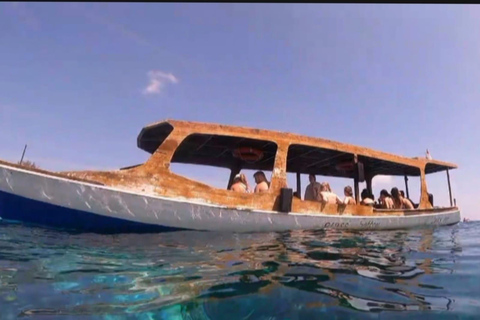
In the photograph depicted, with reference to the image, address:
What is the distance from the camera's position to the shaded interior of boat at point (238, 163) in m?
5.32

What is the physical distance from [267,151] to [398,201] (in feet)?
17.9

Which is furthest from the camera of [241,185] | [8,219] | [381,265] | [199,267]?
[241,185]

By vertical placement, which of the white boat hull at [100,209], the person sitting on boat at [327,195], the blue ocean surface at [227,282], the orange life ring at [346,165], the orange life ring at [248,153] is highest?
the orange life ring at [346,165]

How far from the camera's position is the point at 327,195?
750 cm

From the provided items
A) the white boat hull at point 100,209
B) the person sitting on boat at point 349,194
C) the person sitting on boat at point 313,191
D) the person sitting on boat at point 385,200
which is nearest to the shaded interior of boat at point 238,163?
the white boat hull at point 100,209

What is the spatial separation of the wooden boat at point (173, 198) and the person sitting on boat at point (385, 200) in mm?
1055

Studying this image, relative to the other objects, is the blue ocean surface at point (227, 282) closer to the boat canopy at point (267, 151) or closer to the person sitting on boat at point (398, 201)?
the boat canopy at point (267, 151)

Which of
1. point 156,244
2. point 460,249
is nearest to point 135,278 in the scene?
point 156,244

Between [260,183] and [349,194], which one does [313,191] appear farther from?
[260,183]

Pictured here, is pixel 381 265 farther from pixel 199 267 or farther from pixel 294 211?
pixel 294 211

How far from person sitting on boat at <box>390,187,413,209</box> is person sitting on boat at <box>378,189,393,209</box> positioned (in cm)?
40

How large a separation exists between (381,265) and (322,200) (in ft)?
14.6

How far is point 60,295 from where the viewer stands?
2143 millimetres

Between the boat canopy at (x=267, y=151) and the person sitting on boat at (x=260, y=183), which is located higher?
the boat canopy at (x=267, y=151)
